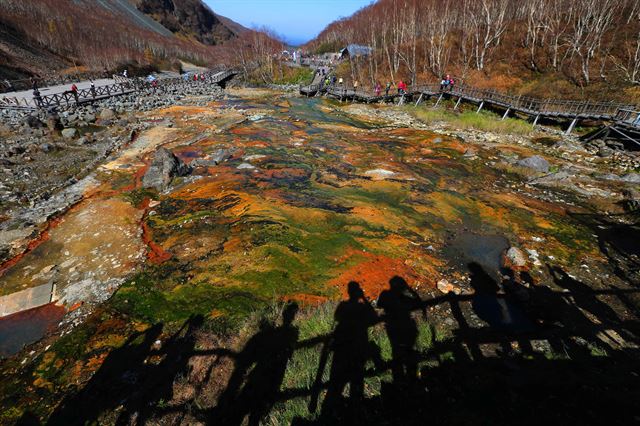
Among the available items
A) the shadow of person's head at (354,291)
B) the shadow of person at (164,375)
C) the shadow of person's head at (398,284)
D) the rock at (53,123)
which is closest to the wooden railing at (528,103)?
the shadow of person's head at (398,284)

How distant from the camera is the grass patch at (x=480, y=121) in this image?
19891mm

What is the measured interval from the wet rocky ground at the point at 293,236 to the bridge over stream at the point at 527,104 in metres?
1.68

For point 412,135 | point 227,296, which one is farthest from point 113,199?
point 412,135

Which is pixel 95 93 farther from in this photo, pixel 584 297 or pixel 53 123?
pixel 584 297

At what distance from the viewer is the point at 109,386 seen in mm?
4453

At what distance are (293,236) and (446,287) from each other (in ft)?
12.7

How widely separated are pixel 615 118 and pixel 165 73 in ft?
184

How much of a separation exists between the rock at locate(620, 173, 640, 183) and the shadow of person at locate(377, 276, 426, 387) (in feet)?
42.4

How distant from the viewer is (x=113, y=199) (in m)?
10.7

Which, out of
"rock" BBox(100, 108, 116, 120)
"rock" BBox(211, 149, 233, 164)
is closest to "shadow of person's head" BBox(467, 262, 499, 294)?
"rock" BBox(211, 149, 233, 164)

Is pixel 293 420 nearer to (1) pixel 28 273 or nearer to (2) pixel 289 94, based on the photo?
(1) pixel 28 273

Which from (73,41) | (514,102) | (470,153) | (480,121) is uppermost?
(73,41)

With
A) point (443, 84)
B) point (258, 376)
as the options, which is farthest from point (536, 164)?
point (443, 84)

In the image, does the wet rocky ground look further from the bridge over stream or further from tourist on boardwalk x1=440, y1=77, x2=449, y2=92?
tourist on boardwalk x1=440, y1=77, x2=449, y2=92
